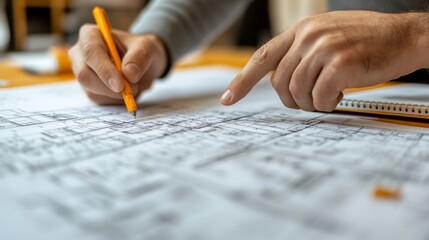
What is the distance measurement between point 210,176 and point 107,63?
0.33 m

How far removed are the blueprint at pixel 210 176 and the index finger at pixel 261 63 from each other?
0.11ft

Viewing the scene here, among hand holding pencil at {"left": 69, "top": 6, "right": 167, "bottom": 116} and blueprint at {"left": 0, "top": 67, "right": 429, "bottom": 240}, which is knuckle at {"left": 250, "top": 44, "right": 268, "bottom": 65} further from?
hand holding pencil at {"left": 69, "top": 6, "right": 167, "bottom": 116}

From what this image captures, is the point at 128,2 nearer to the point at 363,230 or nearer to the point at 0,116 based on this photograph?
the point at 0,116

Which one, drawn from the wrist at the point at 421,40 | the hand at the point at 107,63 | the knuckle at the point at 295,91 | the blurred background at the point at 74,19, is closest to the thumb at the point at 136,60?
the hand at the point at 107,63

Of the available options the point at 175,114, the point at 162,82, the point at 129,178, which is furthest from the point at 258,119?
the point at 162,82

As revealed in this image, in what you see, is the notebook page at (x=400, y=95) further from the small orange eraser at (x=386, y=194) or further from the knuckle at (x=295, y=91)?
the small orange eraser at (x=386, y=194)

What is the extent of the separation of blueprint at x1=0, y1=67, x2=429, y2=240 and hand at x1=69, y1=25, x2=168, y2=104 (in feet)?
0.22

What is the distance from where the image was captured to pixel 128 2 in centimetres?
331

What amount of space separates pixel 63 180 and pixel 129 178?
0.17 ft

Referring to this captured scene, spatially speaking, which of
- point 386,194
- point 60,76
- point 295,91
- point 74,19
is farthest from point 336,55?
point 74,19

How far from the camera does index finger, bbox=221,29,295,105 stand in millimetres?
490

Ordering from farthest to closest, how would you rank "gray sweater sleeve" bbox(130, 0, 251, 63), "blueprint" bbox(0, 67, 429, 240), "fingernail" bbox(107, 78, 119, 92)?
"gray sweater sleeve" bbox(130, 0, 251, 63) → "fingernail" bbox(107, 78, 119, 92) → "blueprint" bbox(0, 67, 429, 240)

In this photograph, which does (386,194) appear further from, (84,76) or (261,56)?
(84,76)

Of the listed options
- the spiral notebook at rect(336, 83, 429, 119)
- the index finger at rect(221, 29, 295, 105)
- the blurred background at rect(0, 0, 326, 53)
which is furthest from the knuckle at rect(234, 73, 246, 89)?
the blurred background at rect(0, 0, 326, 53)
